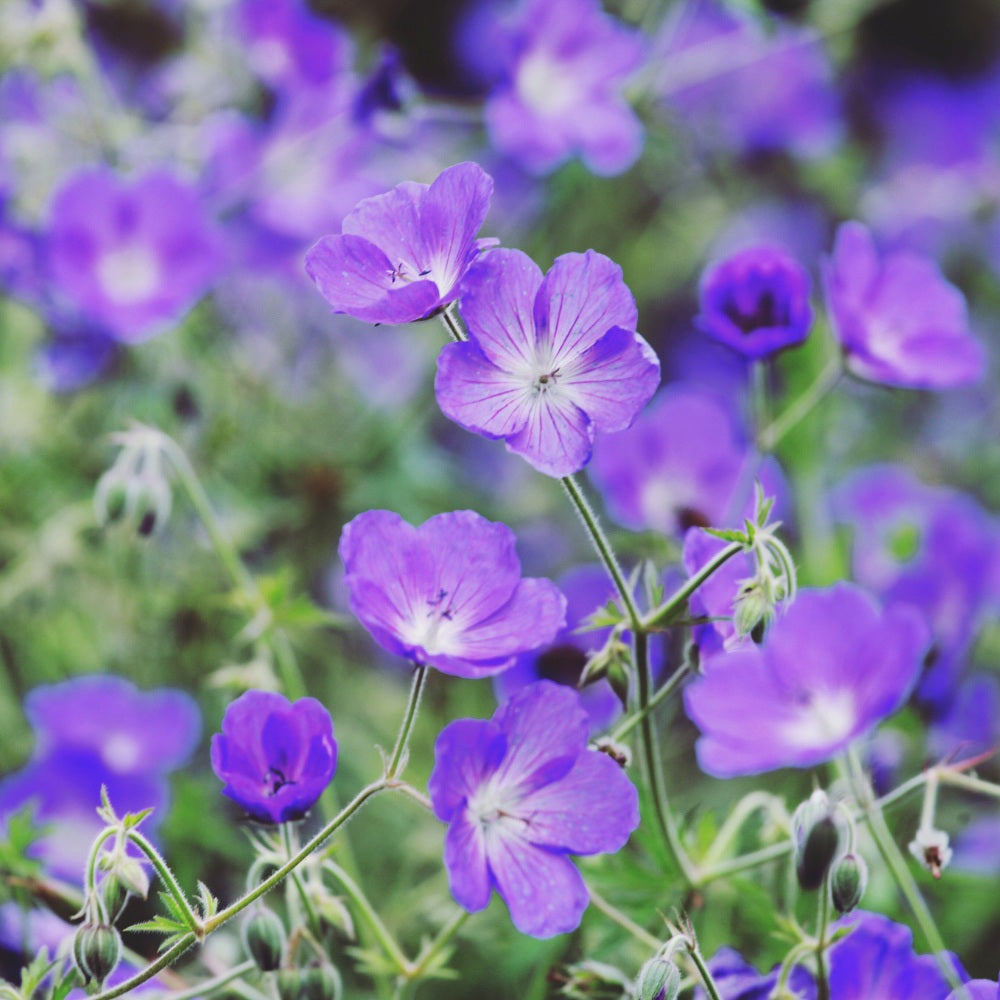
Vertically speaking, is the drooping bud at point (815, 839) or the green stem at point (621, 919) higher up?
the drooping bud at point (815, 839)

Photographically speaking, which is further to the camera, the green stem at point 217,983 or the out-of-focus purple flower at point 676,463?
the out-of-focus purple flower at point 676,463

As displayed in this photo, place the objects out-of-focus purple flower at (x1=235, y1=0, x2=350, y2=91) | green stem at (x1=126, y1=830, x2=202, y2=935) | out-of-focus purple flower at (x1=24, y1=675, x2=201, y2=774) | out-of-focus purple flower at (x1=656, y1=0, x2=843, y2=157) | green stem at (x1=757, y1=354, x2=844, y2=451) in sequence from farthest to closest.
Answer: out-of-focus purple flower at (x1=656, y1=0, x2=843, y2=157) < out-of-focus purple flower at (x1=235, y1=0, x2=350, y2=91) < out-of-focus purple flower at (x1=24, y1=675, x2=201, y2=774) < green stem at (x1=757, y1=354, x2=844, y2=451) < green stem at (x1=126, y1=830, x2=202, y2=935)

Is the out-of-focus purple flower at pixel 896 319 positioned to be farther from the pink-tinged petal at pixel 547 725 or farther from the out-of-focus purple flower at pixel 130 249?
the out-of-focus purple flower at pixel 130 249

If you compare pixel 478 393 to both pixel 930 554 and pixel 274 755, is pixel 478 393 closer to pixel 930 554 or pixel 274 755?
pixel 274 755

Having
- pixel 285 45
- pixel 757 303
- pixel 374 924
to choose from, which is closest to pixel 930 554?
pixel 757 303

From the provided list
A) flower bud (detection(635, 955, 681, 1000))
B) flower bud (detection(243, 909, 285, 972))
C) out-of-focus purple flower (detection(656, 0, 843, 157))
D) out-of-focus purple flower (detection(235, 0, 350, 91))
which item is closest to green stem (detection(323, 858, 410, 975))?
flower bud (detection(243, 909, 285, 972))

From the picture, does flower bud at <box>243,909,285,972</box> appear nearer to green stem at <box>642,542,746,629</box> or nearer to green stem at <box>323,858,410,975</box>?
green stem at <box>323,858,410,975</box>

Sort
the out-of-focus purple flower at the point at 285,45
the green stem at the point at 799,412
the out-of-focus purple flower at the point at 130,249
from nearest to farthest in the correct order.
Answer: the green stem at the point at 799,412 < the out-of-focus purple flower at the point at 130,249 < the out-of-focus purple flower at the point at 285,45

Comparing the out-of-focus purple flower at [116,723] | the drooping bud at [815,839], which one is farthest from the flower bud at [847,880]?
the out-of-focus purple flower at [116,723]
